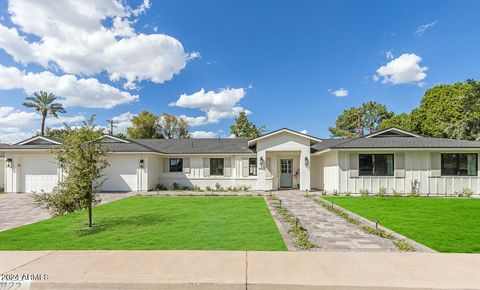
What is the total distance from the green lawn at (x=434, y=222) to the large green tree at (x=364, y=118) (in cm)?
3873

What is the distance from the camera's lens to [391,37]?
16.0 m

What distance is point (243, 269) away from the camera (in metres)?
4.39

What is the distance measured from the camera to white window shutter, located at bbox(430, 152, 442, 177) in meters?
15.0

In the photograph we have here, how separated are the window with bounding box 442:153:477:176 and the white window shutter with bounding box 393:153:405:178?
233cm

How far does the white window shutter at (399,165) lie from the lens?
15070mm

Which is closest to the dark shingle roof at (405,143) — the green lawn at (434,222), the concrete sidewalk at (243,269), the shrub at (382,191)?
the shrub at (382,191)

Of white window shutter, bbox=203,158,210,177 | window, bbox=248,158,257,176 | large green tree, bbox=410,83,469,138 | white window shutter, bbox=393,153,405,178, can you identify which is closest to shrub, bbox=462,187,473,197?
white window shutter, bbox=393,153,405,178

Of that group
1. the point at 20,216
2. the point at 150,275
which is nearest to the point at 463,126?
the point at 150,275

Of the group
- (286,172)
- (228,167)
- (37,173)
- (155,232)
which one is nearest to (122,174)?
(37,173)

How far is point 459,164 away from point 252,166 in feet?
41.0

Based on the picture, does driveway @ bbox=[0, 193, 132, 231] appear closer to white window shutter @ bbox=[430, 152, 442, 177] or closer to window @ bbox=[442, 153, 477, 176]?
white window shutter @ bbox=[430, 152, 442, 177]

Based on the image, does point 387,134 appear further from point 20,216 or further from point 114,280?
point 20,216

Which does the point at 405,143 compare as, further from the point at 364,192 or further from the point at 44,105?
the point at 44,105

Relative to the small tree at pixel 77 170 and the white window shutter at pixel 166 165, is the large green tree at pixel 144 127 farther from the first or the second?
the small tree at pixel 77 170
